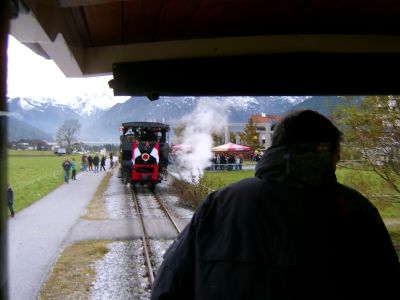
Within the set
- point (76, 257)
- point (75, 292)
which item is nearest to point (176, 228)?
point (76, 257)

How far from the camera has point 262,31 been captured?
276cm

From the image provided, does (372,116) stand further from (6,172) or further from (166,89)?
(6,172)

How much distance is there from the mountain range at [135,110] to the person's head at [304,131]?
0.66 ft

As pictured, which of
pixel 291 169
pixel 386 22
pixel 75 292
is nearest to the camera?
pixel 291 169

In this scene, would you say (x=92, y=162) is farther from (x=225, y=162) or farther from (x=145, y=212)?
(x=145, y=212)

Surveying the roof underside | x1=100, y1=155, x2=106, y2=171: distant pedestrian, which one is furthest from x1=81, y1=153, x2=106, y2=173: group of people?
the roof underside

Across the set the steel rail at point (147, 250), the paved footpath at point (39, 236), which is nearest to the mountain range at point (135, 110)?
the paved footpath at point (39, 236)

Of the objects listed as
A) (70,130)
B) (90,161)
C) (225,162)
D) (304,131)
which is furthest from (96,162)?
(304,131)

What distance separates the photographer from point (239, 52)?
280 cm

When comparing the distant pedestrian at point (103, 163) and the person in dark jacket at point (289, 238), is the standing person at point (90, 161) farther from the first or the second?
the person in dark jacket at point (289, 238)

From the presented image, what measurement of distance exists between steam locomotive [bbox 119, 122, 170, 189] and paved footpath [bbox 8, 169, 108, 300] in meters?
2.18

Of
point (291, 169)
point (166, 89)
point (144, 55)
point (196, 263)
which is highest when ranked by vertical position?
point (144, 55)

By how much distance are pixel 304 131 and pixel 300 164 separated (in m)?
0.12

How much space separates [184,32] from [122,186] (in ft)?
72.0
